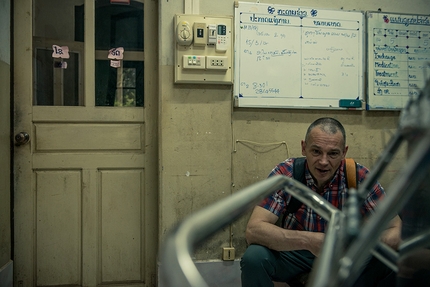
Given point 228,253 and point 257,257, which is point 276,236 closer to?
point 257,257

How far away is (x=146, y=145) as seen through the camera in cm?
236

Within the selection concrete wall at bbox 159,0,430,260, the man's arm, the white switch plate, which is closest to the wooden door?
concrete wall at bbox 159,0,430,260

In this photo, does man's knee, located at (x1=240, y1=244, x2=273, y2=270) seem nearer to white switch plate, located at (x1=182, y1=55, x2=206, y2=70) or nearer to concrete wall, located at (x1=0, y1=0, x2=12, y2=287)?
white switch plate, located at (x1=182, y1=55, x2=206, y2=70)

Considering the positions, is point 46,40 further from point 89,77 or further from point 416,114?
point 416,114

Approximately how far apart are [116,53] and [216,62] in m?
0.64

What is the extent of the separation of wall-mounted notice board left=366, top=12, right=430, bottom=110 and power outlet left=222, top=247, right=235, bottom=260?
3.96 feet

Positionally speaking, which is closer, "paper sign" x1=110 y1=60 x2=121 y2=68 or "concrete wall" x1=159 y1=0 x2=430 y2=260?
"concrete wall" x1=159 y1=0 x2=430 y2=260

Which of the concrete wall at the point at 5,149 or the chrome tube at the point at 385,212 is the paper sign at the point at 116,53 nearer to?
the concrete wall at the point at 5,149

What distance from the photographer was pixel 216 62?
7.11 ft

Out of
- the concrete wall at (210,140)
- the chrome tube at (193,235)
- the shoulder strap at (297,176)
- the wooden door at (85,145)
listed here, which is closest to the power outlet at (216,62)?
the concrete wall at (210,140)

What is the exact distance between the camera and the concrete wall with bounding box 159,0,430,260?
86.6 inches

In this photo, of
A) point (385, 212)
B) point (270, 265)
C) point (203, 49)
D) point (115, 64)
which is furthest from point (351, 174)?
point (115, 64)

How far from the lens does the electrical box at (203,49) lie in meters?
2.14

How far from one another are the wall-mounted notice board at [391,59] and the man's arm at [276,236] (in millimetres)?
1144
